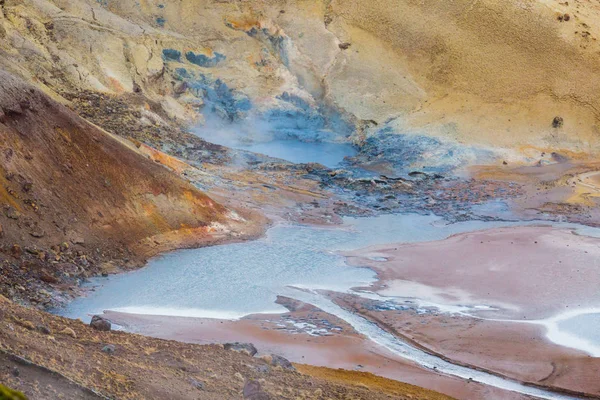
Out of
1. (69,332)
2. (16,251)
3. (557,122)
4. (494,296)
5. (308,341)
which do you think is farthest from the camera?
(557,122)

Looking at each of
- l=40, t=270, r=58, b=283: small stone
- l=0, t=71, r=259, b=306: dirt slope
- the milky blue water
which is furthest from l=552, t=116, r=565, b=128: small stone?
l=40, t=270, r=58, b=283: small stone

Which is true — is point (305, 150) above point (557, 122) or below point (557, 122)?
below

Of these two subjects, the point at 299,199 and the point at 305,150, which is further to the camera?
the point at 305,150

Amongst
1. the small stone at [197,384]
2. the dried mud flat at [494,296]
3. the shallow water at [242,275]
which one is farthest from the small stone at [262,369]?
the shallow water at [242,275]

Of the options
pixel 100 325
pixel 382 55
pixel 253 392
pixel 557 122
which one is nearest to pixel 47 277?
pixel 100 325

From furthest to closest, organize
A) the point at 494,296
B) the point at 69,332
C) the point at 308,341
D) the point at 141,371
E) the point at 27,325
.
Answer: the point at 494,296 → the point at 308,341 → the point at 69,332 → the point at 27,325 → the point at 141,371

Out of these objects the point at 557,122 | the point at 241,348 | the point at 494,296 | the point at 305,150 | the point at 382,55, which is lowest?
the point at 241,348

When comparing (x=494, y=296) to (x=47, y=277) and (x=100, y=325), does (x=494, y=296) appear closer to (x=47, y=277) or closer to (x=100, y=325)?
(x=47, y=277)
